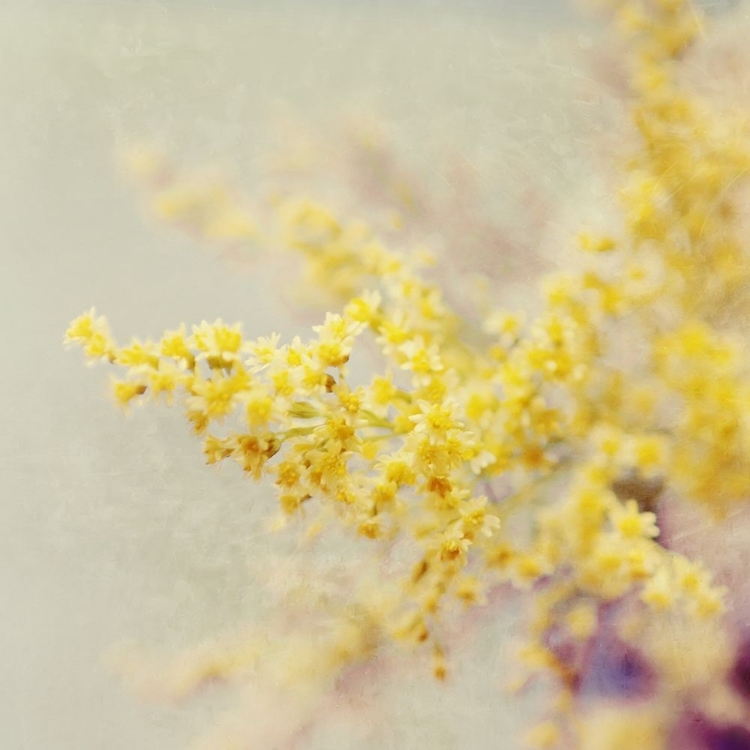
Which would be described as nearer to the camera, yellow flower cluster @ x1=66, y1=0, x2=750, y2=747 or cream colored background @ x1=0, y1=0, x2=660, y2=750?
yellow flower cluster @ x1=66, y1=0, x2=750, y2=747

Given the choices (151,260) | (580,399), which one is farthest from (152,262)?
(580,399)

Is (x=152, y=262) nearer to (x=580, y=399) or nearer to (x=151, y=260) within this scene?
(x=151, y=260)

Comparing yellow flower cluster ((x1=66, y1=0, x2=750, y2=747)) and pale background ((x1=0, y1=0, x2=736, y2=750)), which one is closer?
yellow flower cluster ((x1=66, y1=0, x2=750, y2=747))

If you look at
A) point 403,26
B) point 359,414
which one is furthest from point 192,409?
point 403,26

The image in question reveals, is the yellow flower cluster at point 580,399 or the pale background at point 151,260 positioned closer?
the yellow flower cluster at point 580,399

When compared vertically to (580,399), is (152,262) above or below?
above
